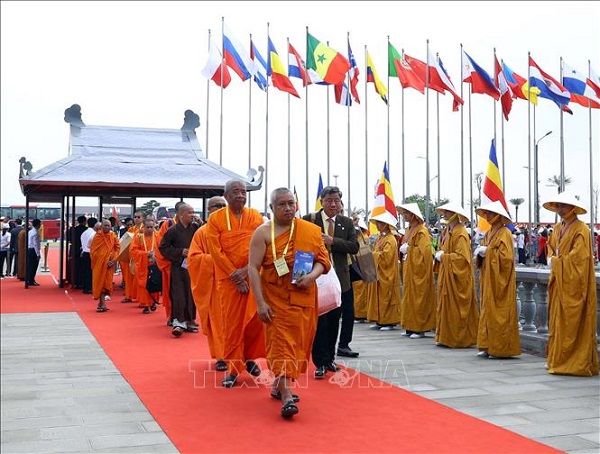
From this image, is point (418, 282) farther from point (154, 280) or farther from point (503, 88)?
point (503, 88)

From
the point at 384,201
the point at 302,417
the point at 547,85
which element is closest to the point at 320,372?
the point at 302,417

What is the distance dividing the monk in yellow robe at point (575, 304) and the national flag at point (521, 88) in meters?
15.3

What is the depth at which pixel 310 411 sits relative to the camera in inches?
185

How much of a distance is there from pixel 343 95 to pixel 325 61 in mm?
2064

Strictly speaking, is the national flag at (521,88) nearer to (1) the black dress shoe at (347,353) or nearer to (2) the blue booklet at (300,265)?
(1) the black dress shoe at (347,353)

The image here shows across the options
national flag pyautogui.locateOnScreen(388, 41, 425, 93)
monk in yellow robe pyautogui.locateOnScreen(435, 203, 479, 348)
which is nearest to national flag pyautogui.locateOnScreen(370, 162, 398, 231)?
monk in yellow robe pyautogui.locateOnScreen(435, 203, 479, 348)

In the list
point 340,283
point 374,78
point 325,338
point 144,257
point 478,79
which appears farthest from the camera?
point 374,78

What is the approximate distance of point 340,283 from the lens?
6.17 metres

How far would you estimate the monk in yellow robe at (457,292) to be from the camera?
7629 mm

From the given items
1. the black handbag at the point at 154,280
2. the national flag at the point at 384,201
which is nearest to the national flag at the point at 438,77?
the national flag at the point at 384,201

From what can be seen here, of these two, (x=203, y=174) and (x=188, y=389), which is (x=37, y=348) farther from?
(x=203, y=174)

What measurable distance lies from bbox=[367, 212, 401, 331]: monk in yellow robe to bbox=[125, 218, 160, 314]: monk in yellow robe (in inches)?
155

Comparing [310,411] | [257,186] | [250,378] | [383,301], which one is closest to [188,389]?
[250,378]

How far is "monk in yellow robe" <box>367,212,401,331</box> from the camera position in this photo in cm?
919
